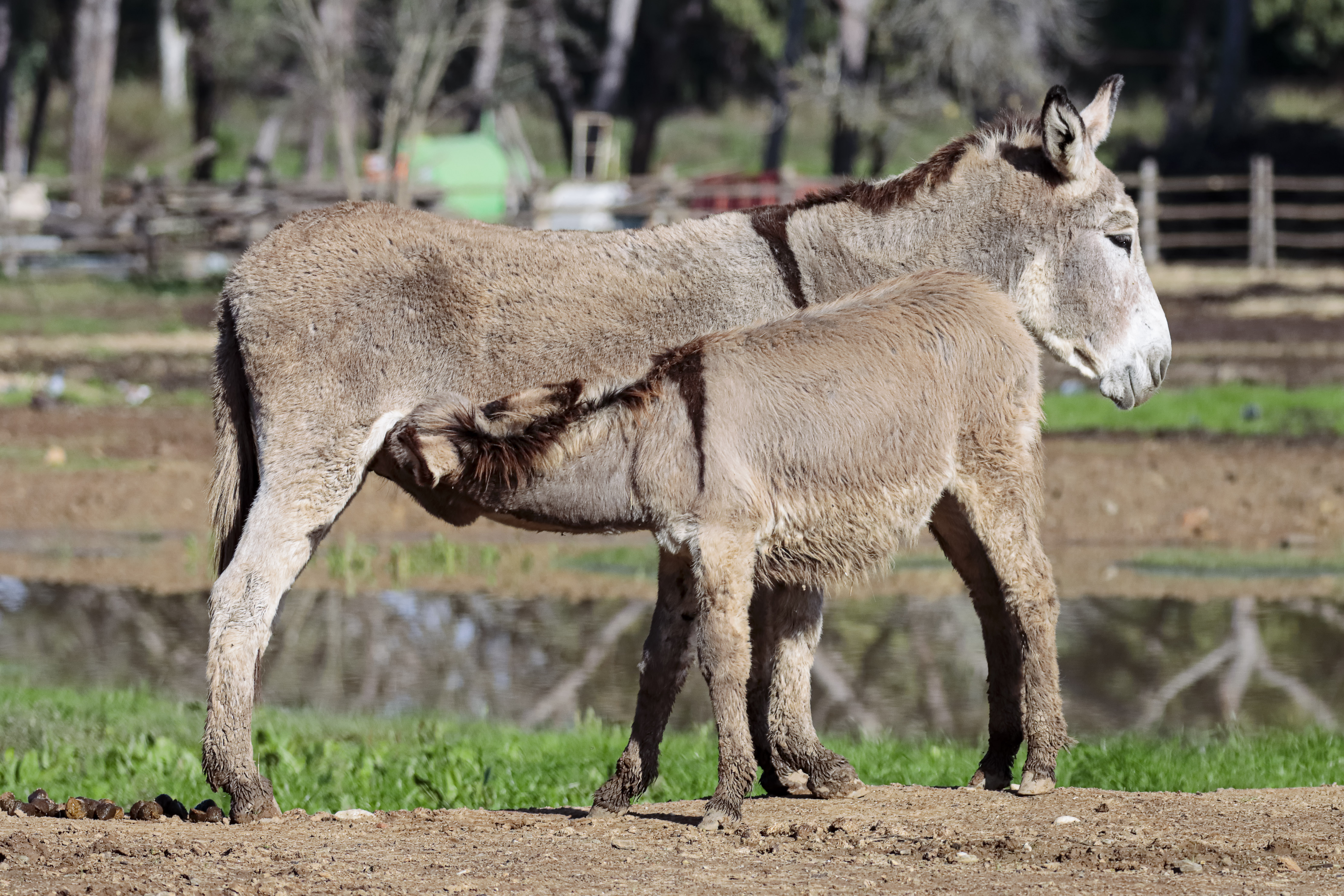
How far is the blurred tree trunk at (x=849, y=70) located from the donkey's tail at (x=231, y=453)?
2889 cm

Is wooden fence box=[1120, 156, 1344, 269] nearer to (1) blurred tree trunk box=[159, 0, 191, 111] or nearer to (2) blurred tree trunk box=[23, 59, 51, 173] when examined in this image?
(2) blurred tree trunk box=[23, 59, 51, 173]

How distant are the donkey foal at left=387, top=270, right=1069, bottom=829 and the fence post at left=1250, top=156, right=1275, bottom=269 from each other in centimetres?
2866

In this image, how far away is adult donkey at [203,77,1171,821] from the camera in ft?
19.2

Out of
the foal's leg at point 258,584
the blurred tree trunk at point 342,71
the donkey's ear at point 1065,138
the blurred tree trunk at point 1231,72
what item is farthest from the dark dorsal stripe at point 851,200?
the blurred tree trunk at point 1231,72

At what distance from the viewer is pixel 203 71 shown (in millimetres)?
48438

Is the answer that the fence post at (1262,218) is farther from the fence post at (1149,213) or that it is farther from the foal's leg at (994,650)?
the foal's leg at (994,650)

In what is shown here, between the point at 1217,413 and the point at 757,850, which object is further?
the point at 1217,413

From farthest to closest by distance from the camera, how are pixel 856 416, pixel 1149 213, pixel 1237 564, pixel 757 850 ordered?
pixel 1149 213 → pixel 1237 564 → pixel 856 416 → pixel 757 850

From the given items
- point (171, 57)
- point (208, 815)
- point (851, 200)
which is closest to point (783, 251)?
point (851, 200)

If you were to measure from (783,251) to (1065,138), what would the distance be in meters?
1.15

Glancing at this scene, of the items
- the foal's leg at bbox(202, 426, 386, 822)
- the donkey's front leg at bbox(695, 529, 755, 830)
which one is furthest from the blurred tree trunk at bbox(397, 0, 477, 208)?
the donkey's front leg at bbox(695, 529, 755, 830)

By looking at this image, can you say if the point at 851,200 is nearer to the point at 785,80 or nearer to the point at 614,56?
the point at 785,80

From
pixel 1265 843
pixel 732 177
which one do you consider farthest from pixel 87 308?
pixel 1265 843

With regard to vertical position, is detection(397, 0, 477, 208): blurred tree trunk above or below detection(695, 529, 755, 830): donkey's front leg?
above
